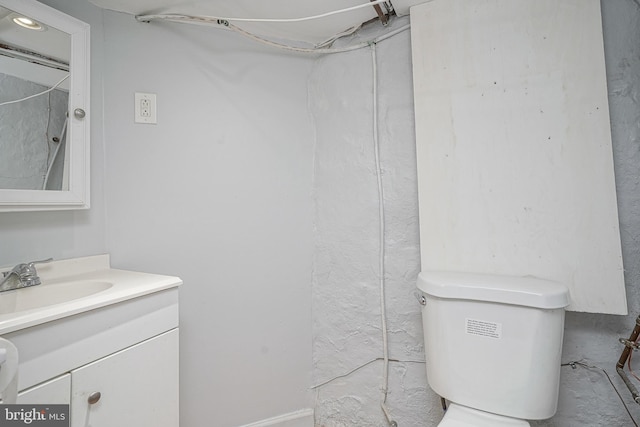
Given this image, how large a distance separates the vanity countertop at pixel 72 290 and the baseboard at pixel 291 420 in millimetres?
828

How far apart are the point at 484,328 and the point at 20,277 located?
52.8 inches

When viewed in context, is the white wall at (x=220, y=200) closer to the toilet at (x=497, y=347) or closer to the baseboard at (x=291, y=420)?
the baseboard at (x=291, y=420)

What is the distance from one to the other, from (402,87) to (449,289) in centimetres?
83

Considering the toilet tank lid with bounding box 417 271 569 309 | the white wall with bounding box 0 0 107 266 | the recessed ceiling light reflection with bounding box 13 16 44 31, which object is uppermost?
the recessed ceiling light reflection with bounding box 13 16 44 31

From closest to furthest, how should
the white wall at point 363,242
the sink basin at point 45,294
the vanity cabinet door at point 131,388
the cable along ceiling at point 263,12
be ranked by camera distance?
the vanity cabinet door at point 131,388 < the sink basin at point 45,294 < the cable along ceiling at point 263,12 < the white wall at point 363,242

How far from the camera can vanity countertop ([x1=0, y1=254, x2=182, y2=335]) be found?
2.09ft

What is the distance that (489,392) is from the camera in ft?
2.80

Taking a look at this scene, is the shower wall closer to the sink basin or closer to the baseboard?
the sink basin

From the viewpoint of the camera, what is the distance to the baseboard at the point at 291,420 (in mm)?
1307

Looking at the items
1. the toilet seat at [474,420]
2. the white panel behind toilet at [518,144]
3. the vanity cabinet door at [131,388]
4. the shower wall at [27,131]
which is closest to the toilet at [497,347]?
the toilet seat at [474,420]

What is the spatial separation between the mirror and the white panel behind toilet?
1.19 meters

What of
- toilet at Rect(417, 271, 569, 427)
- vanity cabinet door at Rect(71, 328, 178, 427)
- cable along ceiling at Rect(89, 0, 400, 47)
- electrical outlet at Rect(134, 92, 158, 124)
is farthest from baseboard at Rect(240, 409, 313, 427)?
cable along ceiling at Rect(89, 0, 400, 47)

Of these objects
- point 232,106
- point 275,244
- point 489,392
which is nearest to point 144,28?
point 232,106
